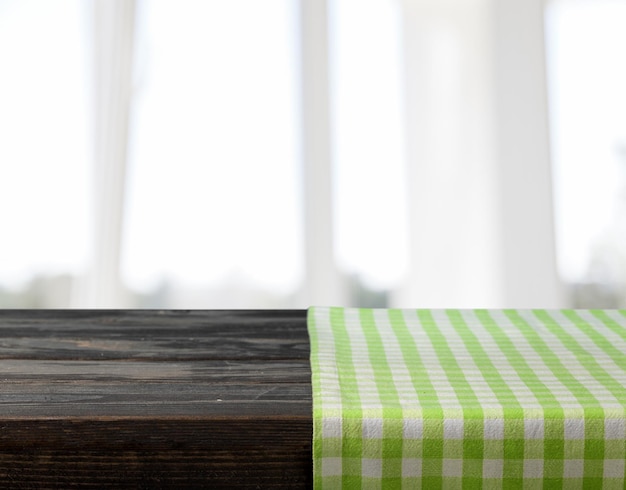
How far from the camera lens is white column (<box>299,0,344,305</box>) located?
2.79m

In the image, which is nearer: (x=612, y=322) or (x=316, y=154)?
(x=612, y=322)

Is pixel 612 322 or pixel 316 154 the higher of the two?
pixel 316 154

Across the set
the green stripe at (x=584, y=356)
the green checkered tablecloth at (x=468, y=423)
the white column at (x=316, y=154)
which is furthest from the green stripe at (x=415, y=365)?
the white column at (x=316, y=154)

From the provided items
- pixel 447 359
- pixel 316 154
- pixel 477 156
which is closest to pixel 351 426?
pixel 447 359

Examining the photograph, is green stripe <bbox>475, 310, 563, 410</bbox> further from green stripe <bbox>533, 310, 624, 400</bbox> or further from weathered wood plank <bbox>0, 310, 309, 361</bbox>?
weathered wood plank <bbox>0, 310, 309, 361</bbox>

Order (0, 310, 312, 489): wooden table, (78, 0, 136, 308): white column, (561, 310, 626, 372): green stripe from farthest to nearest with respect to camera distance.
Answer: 1. (78, 0, 136, 308): white column
2. (561, 310, 626, 372): green stripe
3. (0, 310, 312, 489): wooden table

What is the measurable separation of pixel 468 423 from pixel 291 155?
235 centimetres

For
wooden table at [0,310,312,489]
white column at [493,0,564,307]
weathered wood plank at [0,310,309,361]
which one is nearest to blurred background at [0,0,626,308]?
white column at [493,0,564,307]

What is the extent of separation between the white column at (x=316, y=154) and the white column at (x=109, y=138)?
60 cm

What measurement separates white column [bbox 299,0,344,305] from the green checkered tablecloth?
2.19 meters

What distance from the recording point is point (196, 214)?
2762 millimetres

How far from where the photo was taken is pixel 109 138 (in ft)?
9.04

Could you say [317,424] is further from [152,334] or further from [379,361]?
[152,334]

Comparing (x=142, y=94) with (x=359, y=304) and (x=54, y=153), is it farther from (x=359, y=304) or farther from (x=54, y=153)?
(x=359, y=304)
